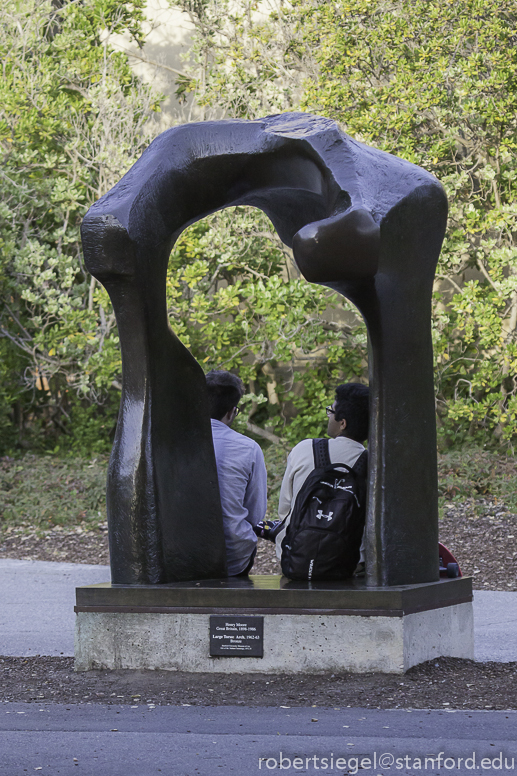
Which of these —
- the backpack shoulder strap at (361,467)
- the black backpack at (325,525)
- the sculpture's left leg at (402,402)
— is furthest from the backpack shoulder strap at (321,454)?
the sculpture's left leg at (402,402)

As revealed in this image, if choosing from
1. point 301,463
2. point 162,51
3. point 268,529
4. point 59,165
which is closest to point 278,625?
point 268,529

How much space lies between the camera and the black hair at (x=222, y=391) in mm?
5312

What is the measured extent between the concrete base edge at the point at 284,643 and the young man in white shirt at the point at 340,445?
24.9 inches

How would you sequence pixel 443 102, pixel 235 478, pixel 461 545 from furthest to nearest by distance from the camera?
pixel 443 102
pixel 461 545
pixel 235 478

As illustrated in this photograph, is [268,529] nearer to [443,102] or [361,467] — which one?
[361,467]

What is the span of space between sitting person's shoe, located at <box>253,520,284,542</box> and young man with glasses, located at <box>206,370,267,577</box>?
13cm

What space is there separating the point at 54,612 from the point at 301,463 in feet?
10.3

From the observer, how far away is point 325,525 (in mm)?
4605

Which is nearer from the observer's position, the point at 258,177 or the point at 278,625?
the point at 278,625

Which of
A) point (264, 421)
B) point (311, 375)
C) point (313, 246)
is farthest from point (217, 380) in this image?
point (264, 421)

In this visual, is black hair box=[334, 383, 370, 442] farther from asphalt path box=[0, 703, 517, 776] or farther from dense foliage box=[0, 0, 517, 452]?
dense foliage box=[0, 0, 517, 452]

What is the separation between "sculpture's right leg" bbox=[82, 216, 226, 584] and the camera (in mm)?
4734

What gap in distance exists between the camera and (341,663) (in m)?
4.30

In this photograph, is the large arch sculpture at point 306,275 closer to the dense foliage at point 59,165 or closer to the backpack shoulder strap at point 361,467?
the backpack shoulder strap at point 361,467
